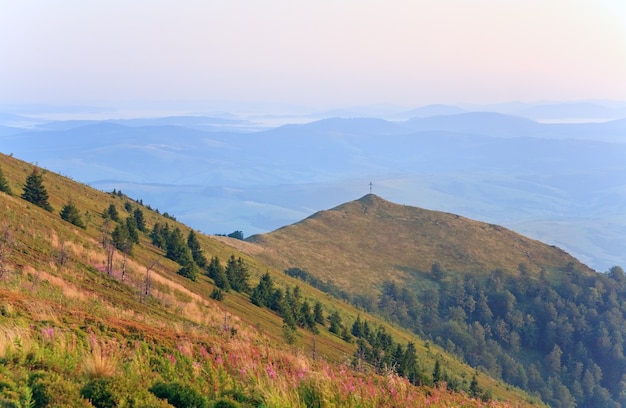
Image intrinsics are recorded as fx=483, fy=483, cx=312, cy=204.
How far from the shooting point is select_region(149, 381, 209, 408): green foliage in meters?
9.42

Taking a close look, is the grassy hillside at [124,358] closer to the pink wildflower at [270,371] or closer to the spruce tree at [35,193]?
the pink wildflower at [270,371]

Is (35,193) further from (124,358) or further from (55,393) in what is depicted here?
(55,393)

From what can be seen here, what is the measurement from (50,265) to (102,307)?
676 centimetres

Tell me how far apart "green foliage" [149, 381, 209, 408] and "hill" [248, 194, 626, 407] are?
302 feet

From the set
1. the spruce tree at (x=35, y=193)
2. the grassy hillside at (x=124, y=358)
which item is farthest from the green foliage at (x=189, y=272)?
the grassy hillside at (x=124, y=358)

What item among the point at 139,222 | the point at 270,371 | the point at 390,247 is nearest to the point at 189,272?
the point at 139,222

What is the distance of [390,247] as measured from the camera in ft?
457

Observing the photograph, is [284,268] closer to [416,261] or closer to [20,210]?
[416,261]

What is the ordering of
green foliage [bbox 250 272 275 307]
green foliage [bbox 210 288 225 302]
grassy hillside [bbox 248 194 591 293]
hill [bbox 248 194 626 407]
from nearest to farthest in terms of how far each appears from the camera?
green foliage [bbox 210 288 225 302]
green foliage [bbox 250 272 275 307]
hill [bbox 248 194 626 407]
grassy hillside [bbox 248 194 591 293]

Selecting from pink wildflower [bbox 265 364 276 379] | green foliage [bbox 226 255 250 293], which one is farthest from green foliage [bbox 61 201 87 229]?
pink wildflower [bbox 265 364 276 379]

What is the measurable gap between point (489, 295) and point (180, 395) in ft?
408

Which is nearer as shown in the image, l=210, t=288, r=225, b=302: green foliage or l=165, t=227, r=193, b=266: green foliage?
l=210, t=288, r=225, b=302: green foliage

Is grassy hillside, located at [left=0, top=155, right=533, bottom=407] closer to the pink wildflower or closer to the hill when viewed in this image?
the pink wildflower

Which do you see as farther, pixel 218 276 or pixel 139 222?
Answer: pixel 139 222
